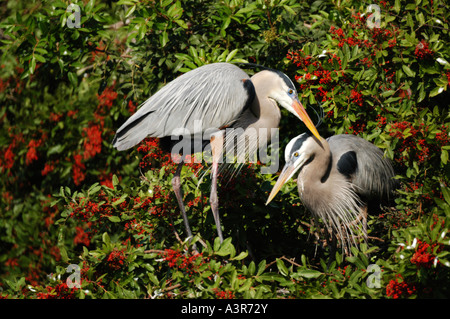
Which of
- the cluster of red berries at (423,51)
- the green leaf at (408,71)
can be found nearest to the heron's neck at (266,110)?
the green leaf at (408,71)

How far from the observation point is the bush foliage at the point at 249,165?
295 cm

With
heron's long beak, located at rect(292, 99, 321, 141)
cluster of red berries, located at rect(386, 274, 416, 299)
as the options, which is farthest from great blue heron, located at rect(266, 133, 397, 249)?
cluster of red berries, located at rect(386, 274, 416, 299)

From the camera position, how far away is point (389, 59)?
3471mm

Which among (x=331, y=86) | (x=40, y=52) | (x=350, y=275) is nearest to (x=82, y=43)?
(x=40, y=52)

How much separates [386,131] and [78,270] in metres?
1.83

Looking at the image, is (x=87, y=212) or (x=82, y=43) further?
(x=82, y=43)

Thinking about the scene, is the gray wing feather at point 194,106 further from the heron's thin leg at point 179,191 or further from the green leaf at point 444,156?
the green leaf at point 444,156

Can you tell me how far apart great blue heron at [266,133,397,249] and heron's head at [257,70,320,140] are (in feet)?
0.56

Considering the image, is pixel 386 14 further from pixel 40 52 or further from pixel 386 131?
pixel 40 52

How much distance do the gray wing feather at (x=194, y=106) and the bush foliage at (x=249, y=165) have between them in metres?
0.16

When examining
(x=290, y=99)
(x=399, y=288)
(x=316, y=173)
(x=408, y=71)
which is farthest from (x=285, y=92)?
(x=399, y=288)

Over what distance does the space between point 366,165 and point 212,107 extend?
3.78ft

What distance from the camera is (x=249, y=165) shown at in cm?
404

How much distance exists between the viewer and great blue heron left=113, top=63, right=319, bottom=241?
393cm
